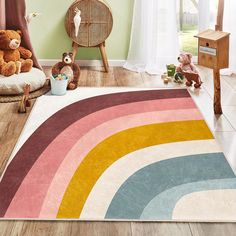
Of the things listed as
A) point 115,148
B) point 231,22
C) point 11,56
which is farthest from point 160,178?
point 231,22

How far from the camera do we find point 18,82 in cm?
360

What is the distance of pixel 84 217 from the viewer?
7.12 feet

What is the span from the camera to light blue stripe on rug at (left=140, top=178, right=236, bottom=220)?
2195mm

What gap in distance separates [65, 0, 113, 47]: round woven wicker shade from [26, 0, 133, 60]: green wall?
8.3 inches

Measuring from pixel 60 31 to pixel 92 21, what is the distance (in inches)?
15.3

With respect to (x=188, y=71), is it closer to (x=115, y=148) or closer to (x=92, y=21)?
(x=92, y=21)

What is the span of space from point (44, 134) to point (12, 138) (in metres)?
0.19

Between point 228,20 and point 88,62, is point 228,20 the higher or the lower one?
the higher one

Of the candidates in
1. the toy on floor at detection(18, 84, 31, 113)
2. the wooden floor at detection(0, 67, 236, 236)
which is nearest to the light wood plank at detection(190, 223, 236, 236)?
the wooden floor at detection(0, 67, 236, 236)

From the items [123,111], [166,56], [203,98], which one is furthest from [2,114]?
[166,56]

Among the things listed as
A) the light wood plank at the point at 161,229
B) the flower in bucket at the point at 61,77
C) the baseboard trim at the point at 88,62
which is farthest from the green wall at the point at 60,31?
the light wood plank at the point at 161,229

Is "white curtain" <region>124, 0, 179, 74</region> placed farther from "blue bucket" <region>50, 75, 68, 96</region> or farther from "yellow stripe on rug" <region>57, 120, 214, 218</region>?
"yellow stripe on rug" <region>57, 120, 214, 218</region>

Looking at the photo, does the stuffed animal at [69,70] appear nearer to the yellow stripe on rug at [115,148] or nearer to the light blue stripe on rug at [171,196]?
the yellow stripe on rug at [115,148]

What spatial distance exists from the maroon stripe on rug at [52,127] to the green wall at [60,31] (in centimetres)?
96
